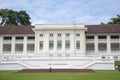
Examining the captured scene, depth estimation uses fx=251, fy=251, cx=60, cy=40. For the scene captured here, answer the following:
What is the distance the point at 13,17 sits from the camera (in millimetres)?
66438

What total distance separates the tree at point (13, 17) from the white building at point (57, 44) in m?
12.6

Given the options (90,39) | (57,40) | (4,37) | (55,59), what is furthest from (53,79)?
(4,37)

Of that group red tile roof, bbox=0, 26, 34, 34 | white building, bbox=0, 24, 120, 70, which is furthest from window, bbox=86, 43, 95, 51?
red tile roof, bbox=0, 26, 34, 34

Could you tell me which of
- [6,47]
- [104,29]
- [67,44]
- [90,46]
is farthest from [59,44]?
[6,47]

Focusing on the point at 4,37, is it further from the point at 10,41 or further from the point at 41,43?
the point at 41,43

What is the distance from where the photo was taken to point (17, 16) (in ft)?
222

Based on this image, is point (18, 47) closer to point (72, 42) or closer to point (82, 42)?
point (72, 42)

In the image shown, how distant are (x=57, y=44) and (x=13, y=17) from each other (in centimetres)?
2357

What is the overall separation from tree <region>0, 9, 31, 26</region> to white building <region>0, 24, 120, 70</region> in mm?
12649

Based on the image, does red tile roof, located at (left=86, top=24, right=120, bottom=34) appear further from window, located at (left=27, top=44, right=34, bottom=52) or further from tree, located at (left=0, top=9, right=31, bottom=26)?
tree, located at (left=0, top=9, right=31, bottom=26)

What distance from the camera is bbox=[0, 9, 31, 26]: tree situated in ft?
215

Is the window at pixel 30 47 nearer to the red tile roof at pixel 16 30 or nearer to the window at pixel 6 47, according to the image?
the red tile roof at pixel 16 30

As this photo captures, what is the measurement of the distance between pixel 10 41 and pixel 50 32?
940 centimetres

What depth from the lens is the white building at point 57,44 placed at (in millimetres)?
37625
